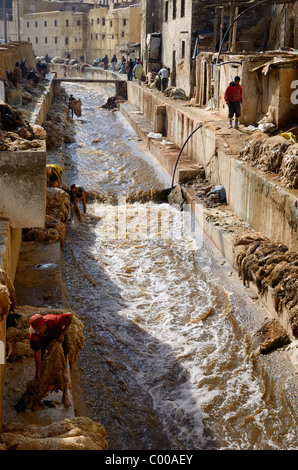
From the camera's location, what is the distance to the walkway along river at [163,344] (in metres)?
7.36

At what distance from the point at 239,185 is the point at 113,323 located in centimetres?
502

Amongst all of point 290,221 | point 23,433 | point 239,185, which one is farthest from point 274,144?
point 23,433

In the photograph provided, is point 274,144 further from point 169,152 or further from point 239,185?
point 169,152

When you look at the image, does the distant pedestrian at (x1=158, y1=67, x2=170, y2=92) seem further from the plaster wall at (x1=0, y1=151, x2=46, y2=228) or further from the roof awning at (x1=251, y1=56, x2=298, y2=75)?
the plaster wall at (x1=0, y1=151, x2=46, y2=228)

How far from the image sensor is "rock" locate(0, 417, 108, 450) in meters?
5.28

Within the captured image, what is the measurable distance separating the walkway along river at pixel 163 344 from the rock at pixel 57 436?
1.07 meters

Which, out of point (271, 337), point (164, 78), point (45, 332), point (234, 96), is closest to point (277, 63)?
point (234, 96)

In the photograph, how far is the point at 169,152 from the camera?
20.0 meters

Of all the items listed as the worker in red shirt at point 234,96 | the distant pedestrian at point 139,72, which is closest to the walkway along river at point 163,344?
Result: the worker in red shirt at point 234,96

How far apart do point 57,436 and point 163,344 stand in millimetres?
3973

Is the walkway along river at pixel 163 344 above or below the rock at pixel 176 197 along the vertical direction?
below

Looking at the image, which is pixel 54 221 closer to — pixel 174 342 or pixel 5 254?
pixel 174 342

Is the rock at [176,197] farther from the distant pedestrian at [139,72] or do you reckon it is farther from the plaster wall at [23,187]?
the distant pedestrian at [139,72]

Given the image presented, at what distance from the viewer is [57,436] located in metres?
5.59
